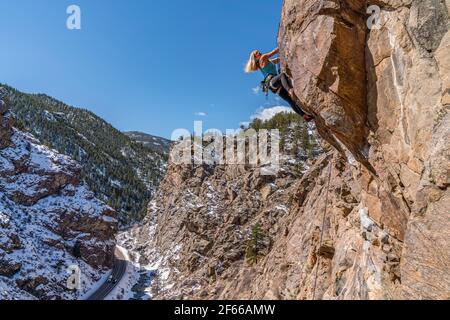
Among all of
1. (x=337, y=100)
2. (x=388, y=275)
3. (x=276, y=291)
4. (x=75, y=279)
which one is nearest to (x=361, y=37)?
(x=337, y=100)

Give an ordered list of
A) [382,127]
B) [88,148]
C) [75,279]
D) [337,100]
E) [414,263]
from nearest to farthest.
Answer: [414,263]
[382,127]
[337,100]
[75,279]
[88,148]

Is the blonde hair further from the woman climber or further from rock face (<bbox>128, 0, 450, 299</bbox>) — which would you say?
rock face (<bbox>128, 0, 450, 299</bbox>)

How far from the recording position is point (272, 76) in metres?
11.3

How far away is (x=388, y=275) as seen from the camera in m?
8.14

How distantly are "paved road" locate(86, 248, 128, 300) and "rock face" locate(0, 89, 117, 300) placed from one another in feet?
7.73

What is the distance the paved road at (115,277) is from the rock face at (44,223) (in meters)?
2.36

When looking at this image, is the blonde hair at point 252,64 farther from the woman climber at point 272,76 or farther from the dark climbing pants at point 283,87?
the dark climbing pants at point 283,87

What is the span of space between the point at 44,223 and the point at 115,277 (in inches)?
652

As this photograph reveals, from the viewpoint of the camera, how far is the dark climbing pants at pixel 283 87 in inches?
418

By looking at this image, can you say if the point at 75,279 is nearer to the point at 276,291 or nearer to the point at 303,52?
the point at 276,291

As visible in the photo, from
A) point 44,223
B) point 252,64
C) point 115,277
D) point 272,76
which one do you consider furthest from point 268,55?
point 44,223

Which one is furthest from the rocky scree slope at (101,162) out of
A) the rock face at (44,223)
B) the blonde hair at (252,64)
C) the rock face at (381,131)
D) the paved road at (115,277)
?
the rock face at (381,131)
